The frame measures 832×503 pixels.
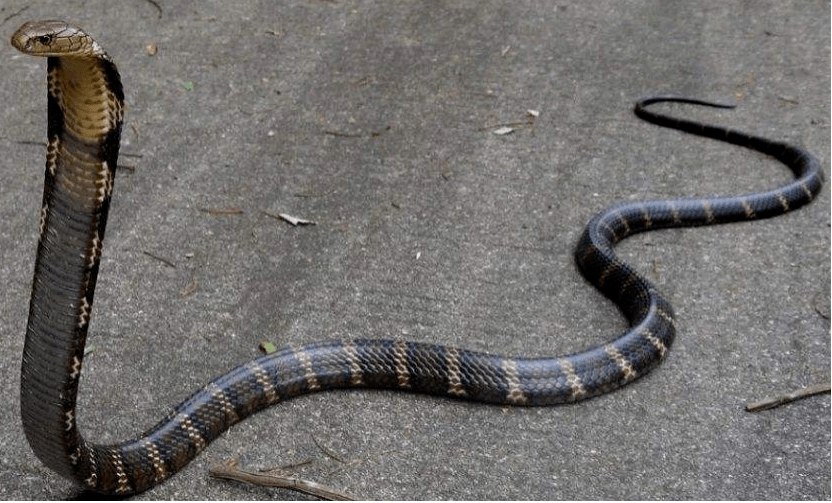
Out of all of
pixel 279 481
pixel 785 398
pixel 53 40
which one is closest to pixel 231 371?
pixel 279 481

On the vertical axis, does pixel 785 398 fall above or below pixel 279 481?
above

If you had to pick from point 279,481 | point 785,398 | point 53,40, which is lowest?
point 279,481

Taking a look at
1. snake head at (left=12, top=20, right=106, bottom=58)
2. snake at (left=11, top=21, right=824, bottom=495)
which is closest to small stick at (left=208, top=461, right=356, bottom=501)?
snake at (left=11, top=21, right=824, bottom=495)

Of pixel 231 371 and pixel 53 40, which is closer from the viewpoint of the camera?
pixel 53 40

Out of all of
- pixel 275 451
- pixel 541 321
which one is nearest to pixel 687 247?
pixel 541 321

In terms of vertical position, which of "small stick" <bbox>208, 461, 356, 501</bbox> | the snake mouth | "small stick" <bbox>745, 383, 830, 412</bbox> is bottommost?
"small stick" <bbox>208, 461, 356, 501</bbox>

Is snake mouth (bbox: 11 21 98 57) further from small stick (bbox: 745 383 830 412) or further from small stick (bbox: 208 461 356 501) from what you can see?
small stick (bbox: 745 383 830 412)

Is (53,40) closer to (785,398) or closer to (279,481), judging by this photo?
(279,481)
